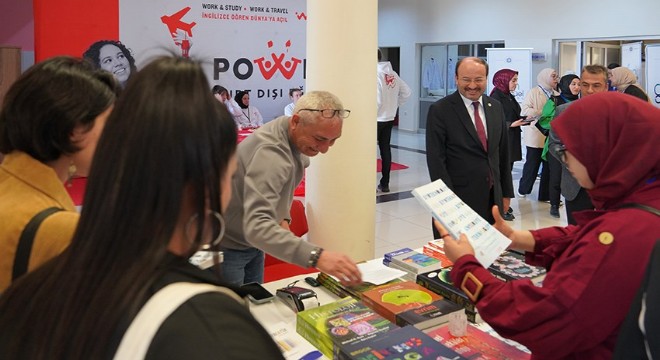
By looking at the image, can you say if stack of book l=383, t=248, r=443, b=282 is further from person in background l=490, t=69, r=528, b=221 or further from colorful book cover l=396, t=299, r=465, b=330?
person in background l=490, t=69, r=528, b=221

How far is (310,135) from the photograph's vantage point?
2309 millimetres

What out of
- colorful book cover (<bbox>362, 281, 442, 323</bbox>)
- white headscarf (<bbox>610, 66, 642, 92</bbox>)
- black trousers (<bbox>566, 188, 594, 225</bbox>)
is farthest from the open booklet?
white headscarf (<bbox>610, 66, 642, 92</bbox>)

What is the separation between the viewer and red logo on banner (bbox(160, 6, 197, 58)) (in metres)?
7.29

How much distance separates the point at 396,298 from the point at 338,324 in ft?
1.08

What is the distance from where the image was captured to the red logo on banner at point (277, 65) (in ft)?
27.1

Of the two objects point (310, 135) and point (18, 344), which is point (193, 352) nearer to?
point (18, 344)

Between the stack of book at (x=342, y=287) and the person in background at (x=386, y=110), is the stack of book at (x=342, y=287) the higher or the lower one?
the lower one

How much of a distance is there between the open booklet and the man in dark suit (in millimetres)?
1779

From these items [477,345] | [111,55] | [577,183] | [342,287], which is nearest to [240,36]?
[111,55]

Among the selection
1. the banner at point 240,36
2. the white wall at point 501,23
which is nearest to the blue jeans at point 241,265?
the banner at point 240,36

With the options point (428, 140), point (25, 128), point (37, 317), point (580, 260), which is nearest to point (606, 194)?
point (580, 260)

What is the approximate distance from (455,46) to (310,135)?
37.0 ft

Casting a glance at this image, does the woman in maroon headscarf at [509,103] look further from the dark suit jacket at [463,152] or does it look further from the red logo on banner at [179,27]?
the red logo on banner at [179,27]

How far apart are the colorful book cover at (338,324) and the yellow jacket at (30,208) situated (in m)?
0.84
